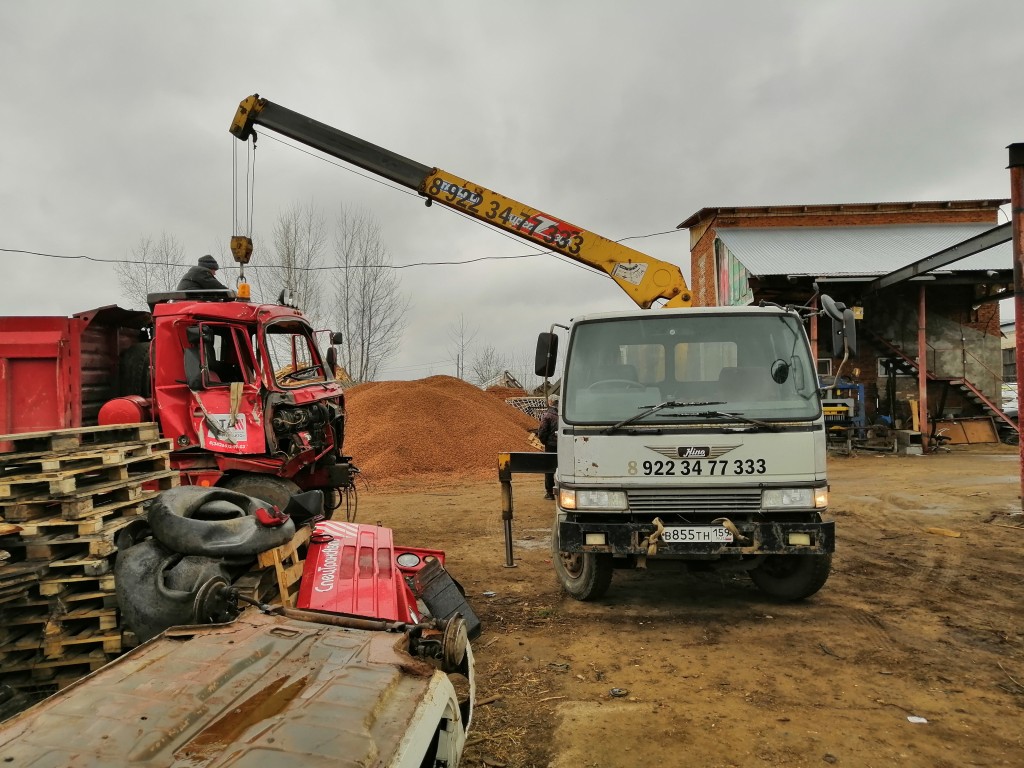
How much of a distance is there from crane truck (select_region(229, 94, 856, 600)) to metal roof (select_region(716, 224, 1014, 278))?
12.6 meters

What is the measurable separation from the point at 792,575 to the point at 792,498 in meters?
1.01

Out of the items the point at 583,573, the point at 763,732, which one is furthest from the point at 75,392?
the point at 763,732

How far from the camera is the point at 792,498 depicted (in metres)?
4.78

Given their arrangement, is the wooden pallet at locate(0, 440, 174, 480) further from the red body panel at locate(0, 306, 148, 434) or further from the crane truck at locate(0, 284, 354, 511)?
the red body panel at locate(0, 306, 148, 434)

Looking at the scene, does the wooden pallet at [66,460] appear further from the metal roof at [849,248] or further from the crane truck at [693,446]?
the metal roof at [849,248]

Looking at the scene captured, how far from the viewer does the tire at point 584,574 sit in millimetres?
5375

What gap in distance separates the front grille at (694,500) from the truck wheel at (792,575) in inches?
36.1

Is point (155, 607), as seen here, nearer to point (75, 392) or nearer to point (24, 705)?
point (24, 705)

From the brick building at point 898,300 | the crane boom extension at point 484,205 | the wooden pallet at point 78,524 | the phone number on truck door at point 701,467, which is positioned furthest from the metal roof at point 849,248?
the wooden pallet at point 78,524

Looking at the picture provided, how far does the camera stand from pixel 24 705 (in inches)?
136

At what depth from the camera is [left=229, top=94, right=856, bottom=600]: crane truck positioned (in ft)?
15.7

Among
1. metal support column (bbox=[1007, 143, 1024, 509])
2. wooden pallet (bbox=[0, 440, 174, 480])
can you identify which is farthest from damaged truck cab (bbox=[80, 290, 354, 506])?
metal support column (bbox=[1007, 143, 1024, 509])

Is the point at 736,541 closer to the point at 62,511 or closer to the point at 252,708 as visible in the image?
the point at 252,708

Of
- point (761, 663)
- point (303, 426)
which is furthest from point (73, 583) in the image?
point (761, 663)
